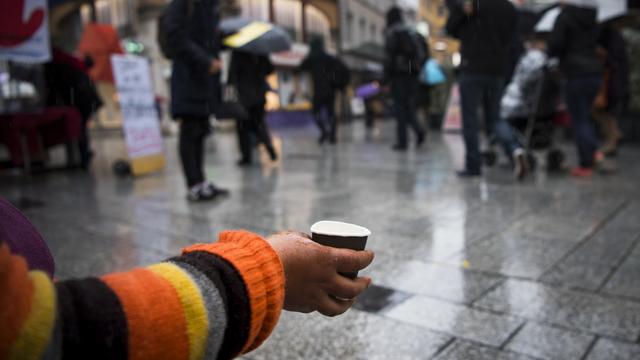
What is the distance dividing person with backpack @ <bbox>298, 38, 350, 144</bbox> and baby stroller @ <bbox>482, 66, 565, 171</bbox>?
5238 mm

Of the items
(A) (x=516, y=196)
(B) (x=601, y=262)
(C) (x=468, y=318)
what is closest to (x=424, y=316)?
(C) (x=468, y=318)

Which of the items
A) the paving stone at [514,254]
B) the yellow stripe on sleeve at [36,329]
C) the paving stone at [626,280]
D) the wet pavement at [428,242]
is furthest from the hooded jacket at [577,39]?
the yellow stripe on sleeve at [36,329]

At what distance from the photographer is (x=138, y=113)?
7.22 m

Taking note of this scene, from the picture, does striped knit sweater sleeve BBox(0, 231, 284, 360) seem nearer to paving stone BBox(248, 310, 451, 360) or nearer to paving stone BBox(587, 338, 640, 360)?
paving stone BBox(248, 310, 451, 360)

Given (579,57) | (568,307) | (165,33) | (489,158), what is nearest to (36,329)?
(568,307)

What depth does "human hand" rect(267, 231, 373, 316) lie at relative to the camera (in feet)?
3.07

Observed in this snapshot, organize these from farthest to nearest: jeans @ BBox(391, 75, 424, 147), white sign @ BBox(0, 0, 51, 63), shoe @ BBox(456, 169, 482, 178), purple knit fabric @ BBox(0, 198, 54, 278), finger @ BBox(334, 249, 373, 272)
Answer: jeans @ BBox(391, 75, 424, 147) < shoe @ BBox(456, 169, 482, 178) < white sign @ BBox(0, 0, 51, 63) < finger @ BBox(334, 249, 373, 272) < purple knit fabric @ BBox(0, 198, 54, 278)

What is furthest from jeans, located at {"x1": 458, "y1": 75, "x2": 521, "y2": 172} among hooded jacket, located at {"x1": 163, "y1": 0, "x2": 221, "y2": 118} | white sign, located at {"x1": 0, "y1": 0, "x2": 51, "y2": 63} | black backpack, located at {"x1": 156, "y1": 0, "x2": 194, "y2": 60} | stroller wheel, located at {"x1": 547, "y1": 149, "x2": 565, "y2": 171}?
white sign, located at {"x1": 0, "y1": 0, "x2": 51, "y2": 63}

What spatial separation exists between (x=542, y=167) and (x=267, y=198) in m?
3.61

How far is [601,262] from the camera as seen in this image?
9.61 feet

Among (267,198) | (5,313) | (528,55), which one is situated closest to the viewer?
(5,313)

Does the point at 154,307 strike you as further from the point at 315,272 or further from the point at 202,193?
the point at 202,193

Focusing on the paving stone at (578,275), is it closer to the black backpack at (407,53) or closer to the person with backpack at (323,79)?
the black backpack at (407,53)

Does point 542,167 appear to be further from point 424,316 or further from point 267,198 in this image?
point 424,316
